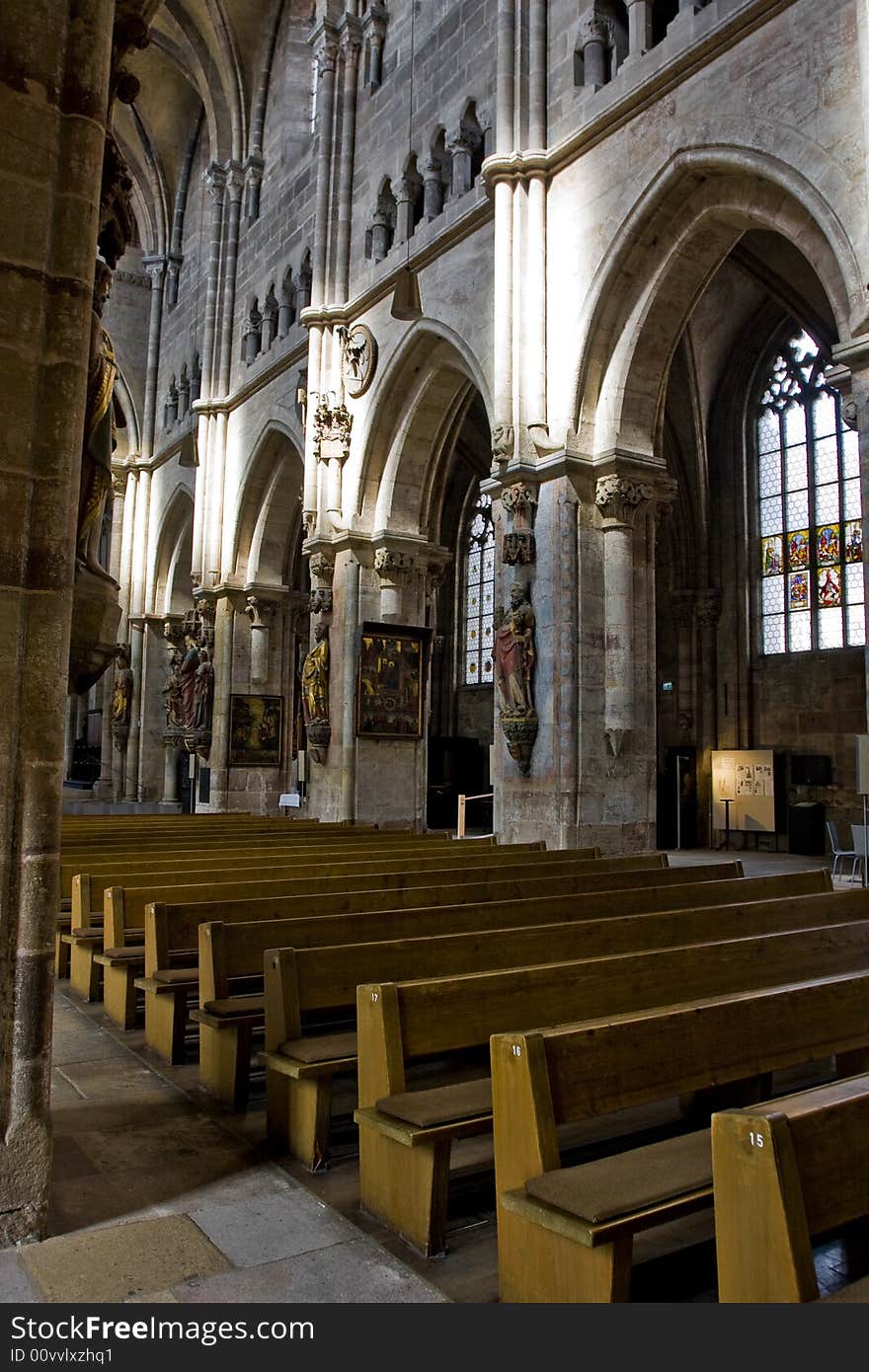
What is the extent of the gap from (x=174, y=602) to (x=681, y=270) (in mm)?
17752

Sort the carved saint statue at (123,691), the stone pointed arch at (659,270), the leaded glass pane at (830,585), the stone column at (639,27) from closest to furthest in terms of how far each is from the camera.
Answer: the stone pointed arch at (659,270) < the stone column at (639,27) < the leaded glass pane at (830,585) < the carved saint statue at (123,691)

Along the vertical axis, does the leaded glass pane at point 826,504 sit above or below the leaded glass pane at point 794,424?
below

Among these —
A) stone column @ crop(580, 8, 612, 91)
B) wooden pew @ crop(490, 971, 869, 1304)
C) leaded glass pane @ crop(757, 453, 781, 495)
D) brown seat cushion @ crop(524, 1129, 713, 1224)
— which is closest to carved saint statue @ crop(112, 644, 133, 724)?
leaded glass pane @ crop(757, 453, 781, 495)

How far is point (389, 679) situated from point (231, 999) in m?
10.4

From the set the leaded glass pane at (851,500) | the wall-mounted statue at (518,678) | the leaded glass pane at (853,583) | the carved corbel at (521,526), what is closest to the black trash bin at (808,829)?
the leaded glass pane at (853,583)

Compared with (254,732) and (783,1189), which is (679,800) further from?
(783,1189)

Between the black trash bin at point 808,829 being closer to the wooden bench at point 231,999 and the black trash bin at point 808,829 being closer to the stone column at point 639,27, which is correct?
the stone column at point 639,27

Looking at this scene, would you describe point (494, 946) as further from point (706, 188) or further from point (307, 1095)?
point (706, 188)

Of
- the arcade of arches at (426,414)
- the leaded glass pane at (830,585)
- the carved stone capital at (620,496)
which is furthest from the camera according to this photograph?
the leaded glass pane at (830,585)

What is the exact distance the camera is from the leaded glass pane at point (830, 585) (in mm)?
18172

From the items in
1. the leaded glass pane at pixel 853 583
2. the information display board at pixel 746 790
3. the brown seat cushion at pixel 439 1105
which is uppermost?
the leaded glass pane at pixel 853 583

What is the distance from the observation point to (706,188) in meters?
10.5

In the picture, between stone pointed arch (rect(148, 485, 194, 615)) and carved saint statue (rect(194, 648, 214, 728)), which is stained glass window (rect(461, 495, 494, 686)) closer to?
stone pointed arch (rect(148, 485, 194, 615))

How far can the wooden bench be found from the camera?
402cm
